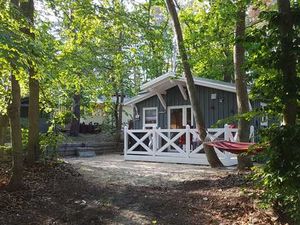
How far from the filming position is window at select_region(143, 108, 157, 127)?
1645 cm

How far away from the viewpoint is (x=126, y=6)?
10047 mm

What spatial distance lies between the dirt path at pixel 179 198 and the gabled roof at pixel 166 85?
543 cm

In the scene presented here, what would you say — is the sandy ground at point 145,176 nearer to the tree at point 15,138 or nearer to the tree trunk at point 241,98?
the tree trunk at point 241,98

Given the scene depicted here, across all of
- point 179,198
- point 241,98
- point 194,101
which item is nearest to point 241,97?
point 241,98

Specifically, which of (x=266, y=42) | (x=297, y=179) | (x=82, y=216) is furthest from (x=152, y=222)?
(x=266, y=42)

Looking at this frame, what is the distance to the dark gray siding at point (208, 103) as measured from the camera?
46.2ft

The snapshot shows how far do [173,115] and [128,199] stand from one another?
30.5 ft

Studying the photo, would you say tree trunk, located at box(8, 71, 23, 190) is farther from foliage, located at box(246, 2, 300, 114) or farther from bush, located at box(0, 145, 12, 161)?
foliage, located at box(246, 2, 300, 114)

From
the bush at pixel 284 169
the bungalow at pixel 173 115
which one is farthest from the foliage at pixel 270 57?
the bungalow at pixel 173 115

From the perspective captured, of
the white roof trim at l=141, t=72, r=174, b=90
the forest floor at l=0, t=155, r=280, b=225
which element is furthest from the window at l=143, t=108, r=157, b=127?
the forest floor at l=0, t=155, r=280, b=225

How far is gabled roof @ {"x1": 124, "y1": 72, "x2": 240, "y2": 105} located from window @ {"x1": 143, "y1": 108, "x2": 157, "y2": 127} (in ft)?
1.91

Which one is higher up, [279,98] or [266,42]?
[266,42]

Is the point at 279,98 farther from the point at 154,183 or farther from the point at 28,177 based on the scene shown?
the point at 28,177

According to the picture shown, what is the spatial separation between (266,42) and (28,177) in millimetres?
5563
